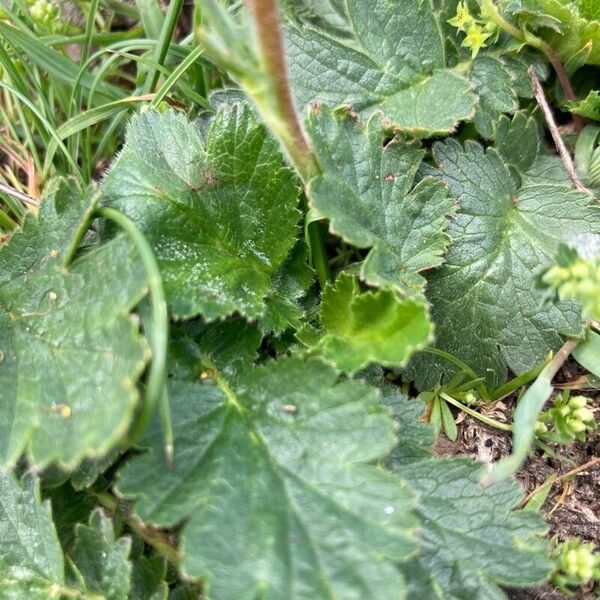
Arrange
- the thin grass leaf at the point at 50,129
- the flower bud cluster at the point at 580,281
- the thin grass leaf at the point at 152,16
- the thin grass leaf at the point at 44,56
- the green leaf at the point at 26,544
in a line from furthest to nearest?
the thin grass leaf at the point at 152,16
the thin grass leaf at the point at 44,56
the thin grass leaf at the point at 50,129
the green leaf at the point at 26,544
the flower bud cluster at the point at 580,281

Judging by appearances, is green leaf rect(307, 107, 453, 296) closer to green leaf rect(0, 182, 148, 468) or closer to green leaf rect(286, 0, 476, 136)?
green leaf rect(286, 0, 476, 136)

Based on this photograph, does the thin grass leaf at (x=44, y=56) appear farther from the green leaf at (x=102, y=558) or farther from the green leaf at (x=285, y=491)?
the green leaf at (x=102, y=558)

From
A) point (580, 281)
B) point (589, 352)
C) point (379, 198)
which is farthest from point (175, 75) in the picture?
point (589, 352)

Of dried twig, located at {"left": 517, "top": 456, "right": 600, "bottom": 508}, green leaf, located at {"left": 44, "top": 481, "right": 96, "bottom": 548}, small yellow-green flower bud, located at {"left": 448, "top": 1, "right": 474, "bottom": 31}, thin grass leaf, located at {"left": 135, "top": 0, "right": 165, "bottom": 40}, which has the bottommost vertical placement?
dried twig, located at {"left": 517, "top": 456, "right": 600, "bottom": 508}

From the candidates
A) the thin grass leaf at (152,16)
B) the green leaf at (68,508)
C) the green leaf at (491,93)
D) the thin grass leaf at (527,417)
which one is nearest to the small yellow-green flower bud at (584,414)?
the thin grass leaf at (527,417)

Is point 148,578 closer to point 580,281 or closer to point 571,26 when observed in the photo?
point 580,281

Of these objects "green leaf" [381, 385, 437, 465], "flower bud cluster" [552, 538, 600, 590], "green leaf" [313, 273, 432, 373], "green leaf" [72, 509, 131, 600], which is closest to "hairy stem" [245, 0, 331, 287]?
"green leaf" [313, 273, 432, 373]
